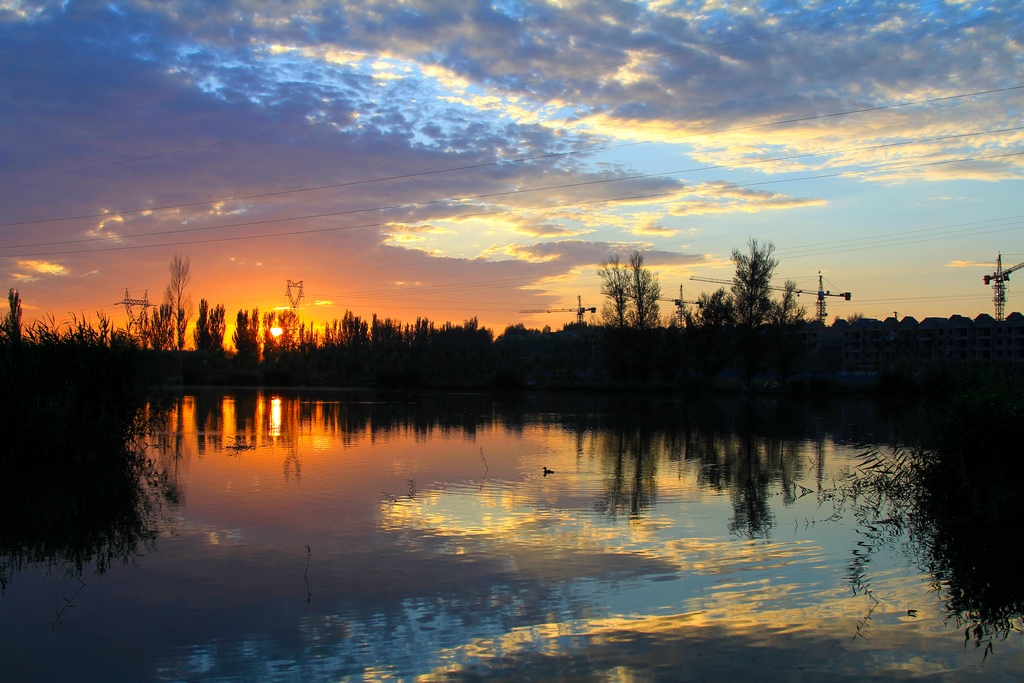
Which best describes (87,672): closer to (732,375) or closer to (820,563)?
(820,563)

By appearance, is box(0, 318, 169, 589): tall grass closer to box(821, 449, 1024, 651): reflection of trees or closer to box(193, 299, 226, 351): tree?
box(821, 449, 1024, 651): reflection of trees

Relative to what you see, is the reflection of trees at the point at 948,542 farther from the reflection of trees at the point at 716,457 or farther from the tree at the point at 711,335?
the tree at the point at 711,335

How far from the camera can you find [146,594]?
23.7 feet

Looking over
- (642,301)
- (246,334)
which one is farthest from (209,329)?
(642,301)

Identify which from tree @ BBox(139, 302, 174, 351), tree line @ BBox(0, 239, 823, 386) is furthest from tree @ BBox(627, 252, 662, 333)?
tree @ BBox(139, 302, 174, 351)

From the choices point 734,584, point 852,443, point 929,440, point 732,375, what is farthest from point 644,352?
point 734,584

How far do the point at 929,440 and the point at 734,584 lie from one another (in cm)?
599

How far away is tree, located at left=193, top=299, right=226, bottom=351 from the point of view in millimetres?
103400

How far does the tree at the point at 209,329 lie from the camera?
4071 inches

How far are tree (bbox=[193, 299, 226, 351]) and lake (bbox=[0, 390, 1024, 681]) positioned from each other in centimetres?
9448

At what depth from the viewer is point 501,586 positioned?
7562 millimetres

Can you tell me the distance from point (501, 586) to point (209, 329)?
105m

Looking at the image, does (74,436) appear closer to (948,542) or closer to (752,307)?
(948,542)

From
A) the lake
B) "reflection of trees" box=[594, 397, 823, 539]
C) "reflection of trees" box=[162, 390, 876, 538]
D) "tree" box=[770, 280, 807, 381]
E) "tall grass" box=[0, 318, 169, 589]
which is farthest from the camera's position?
"tree" box=[770, 280, 807, 381]
